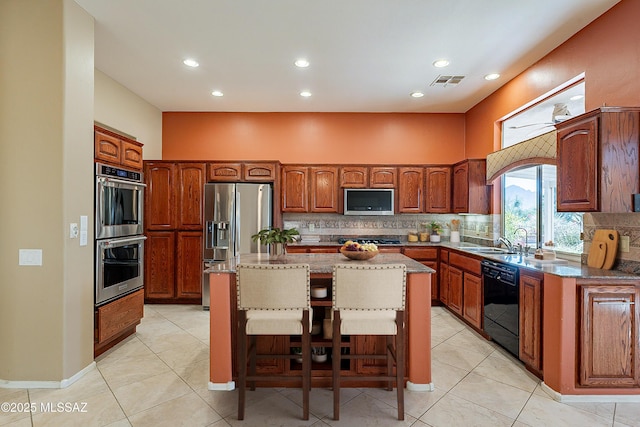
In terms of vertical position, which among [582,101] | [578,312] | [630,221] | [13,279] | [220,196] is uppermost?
[582,101]

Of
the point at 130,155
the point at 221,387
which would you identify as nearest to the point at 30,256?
the point at 130,155

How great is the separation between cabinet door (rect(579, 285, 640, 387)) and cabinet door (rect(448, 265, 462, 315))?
6.08 ft

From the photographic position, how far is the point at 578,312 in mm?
2400

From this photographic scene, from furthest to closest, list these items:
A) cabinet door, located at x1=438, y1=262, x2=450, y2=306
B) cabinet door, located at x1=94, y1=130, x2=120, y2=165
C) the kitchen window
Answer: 1. cabinet door, located at x1=438, y1=262, x2=450, y2=306
2. the kitchen window
3. cabinet door, located at x1=94, y1=130, x2=120, y2=165

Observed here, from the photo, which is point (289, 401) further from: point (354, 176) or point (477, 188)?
point (477, 188)

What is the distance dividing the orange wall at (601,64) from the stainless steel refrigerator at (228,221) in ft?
12.1

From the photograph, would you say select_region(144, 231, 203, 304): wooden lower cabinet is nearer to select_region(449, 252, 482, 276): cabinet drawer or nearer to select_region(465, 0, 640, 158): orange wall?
select_region(449, 252, 482, 276): cabinet drawer

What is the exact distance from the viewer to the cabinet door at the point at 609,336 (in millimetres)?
2381

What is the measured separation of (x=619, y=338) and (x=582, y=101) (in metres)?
2.24

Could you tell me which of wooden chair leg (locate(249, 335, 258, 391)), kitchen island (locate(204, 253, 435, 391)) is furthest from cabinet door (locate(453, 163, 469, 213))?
wooden chair leg (locate(249, 335, 258, 391))

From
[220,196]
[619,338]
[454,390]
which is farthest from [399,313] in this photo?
[220,196]

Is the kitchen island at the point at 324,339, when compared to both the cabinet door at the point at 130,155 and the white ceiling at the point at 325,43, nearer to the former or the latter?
the cabinet door at the point at 130,155

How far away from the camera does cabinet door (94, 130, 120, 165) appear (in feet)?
9.77

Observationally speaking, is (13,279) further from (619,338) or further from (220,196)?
(619,338)
